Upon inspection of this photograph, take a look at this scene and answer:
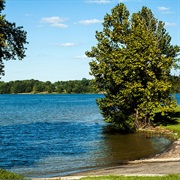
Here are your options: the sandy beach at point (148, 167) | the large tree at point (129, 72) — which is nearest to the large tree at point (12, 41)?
the sandy beach at point (148, 167)

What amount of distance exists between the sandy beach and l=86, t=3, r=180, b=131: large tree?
1088 centimetres

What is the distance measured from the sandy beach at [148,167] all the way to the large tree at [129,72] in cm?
1088

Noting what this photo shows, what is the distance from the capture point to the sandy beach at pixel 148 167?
21722 mm

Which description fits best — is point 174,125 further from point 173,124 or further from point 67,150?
point 67,150

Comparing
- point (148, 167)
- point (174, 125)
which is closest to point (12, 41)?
point (148, 167)

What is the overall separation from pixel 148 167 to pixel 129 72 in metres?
20.1

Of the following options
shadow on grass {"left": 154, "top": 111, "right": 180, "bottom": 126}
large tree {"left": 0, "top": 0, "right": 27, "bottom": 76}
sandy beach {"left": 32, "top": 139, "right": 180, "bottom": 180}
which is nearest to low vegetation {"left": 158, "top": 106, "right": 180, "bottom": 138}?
shadow on grass {"left": 154, "top": 111, "right": 180, "bottom": 126}

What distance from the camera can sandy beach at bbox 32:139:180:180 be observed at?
21.7 metres

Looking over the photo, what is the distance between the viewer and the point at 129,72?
4291cm

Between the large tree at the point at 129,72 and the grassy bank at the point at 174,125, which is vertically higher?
the large tree at the point at 129,72

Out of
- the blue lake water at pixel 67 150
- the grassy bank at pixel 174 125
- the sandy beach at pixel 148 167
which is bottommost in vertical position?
the blue lake water at pixel 67 150

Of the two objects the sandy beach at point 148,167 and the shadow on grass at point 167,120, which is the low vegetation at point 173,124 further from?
the sandy beach at point 148,167

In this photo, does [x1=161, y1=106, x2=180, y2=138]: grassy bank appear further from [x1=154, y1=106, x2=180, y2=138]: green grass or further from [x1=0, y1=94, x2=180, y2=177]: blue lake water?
[x1=0, y1=94, x2=180, y2=177]: blue lake water

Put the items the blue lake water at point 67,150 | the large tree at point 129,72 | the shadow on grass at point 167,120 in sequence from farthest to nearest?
the shadow on grass at point 167,120
the large tree at point 129,72
the blue lake water at point 67,150
